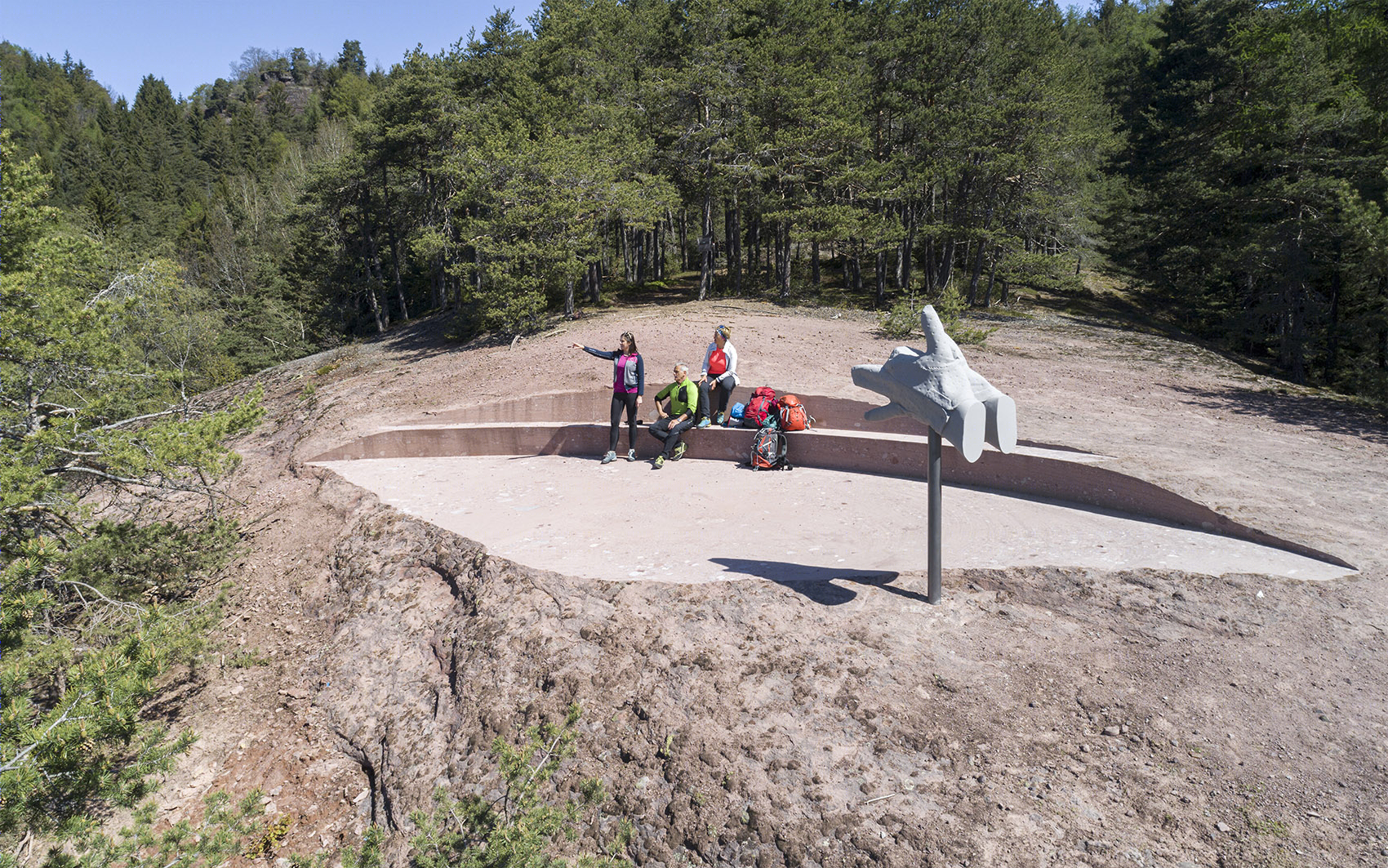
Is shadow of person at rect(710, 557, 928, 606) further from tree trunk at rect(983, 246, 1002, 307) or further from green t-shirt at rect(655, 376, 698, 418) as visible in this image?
tree trunk at rect(983, 246, 1002, 307)

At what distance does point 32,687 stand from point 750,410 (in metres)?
7.68

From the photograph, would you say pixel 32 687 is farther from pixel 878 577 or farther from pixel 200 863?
pixel 878 577

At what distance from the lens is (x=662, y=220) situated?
101ft

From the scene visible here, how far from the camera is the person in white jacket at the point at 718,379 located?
383 inches

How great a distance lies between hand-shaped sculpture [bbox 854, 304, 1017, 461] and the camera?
16.6 feet

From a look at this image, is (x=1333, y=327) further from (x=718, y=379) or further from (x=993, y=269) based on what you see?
(x=718, y=379)

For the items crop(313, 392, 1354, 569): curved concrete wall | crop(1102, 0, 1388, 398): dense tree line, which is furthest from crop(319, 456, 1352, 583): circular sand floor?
crop(1102, 0, 1388, 398): dense tree line

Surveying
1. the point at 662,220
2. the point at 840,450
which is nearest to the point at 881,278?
the point at 662,220

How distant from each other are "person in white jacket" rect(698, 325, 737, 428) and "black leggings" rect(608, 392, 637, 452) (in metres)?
0.88

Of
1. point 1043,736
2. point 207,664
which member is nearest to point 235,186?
point 207,664

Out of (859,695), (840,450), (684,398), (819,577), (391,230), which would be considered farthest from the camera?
(391,230)

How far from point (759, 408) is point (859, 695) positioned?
17.5 ft

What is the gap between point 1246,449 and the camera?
889 centimetres

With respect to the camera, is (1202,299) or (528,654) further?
(1202,299)
